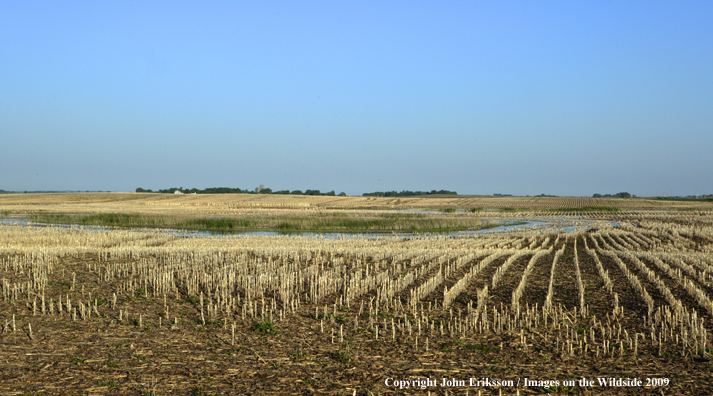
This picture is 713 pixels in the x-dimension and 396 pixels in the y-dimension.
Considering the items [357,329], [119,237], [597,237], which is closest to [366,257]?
[357,329]

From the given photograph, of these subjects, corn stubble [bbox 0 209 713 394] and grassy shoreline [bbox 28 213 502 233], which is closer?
corn stubble [bbox 0 209 713 394]

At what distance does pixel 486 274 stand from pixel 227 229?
30.6 m

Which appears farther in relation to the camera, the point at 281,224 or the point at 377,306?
the point at 281,224

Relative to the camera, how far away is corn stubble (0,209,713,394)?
838cm

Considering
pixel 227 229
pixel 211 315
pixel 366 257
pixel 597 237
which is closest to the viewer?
pixel 211 315

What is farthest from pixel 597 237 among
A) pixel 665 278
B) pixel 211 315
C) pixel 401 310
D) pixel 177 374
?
pixel 177 374

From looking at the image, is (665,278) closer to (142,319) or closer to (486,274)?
(486,274)

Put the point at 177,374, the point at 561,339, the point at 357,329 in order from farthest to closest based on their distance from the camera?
1. the point at 357,329
2. the point at 561,339
3. the point at 177,374

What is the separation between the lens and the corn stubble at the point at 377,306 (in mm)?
8383

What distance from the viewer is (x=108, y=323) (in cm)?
988

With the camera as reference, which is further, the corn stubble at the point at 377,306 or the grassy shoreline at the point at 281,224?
the grassy shoreline at the point at 281,224

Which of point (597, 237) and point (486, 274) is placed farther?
point (597, 237)

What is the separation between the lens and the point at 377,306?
11180mm

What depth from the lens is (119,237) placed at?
29.2 meters
